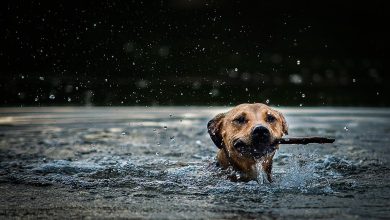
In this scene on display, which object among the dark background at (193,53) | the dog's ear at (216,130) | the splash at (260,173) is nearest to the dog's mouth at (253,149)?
the splash at (260,173)

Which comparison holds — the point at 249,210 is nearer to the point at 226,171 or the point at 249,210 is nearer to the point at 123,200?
the point at 123,200

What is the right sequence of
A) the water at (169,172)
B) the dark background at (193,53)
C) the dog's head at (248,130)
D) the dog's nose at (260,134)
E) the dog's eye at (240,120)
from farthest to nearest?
the dark background at (193,53) < the dog's eye at (240,120) < the dog's head at (248,130) < the dog's nose at (260,134) < the water at (169,172)

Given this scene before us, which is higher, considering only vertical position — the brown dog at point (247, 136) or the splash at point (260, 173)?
the brown dog at point (247, 136)

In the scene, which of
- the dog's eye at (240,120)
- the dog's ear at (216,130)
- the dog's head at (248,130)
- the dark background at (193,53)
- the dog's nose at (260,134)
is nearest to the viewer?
the dog's nose at (260,134)

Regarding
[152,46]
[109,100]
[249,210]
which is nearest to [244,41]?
[152,46]

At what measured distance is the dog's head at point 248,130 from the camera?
5391 millimetres

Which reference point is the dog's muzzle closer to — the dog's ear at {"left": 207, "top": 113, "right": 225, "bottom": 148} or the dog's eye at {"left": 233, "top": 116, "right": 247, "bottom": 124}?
the dog's eye at {"left": 233, "top": 116, "right": 247, "bottom": 124}

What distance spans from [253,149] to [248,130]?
0.18 meters

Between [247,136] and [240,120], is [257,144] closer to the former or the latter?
[247,136]

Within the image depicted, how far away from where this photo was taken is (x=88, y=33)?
23.2 meters

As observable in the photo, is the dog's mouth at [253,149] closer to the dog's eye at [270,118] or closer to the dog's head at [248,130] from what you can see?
the dog's head at [248,130]

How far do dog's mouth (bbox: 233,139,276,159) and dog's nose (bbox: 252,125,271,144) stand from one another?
57 mm

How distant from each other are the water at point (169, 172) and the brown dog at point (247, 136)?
6.7 inches

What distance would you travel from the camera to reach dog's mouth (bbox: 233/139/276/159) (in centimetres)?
545
